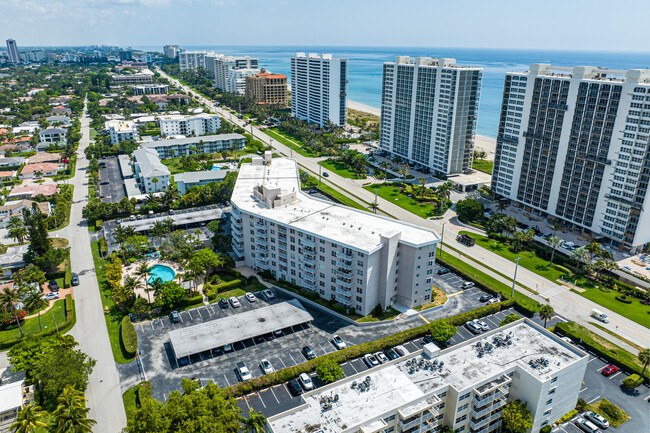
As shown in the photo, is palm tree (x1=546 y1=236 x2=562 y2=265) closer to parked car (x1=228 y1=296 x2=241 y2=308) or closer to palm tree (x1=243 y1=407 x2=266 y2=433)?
parked car (x1=228 y1=296 x2=241 y2=308)

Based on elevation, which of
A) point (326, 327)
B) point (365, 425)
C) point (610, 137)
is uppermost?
point (610, 137)

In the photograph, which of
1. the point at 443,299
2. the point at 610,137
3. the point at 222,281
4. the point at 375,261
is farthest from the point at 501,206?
the point at 222,281

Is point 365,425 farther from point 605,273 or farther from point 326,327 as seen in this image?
point 605,273

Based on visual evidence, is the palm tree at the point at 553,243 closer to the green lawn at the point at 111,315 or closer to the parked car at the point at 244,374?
the parked car at the point at 244,374

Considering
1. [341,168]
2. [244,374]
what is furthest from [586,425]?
[341,168]

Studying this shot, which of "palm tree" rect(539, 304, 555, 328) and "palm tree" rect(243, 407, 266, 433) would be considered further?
"palm tree" rect(539, 304, 555, 328)

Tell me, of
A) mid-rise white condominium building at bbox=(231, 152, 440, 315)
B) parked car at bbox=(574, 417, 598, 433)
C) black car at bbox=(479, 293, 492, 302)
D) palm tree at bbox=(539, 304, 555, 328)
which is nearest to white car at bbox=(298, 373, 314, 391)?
mid-rise white condominium building at bbox=(231, 152, 440, 315)
